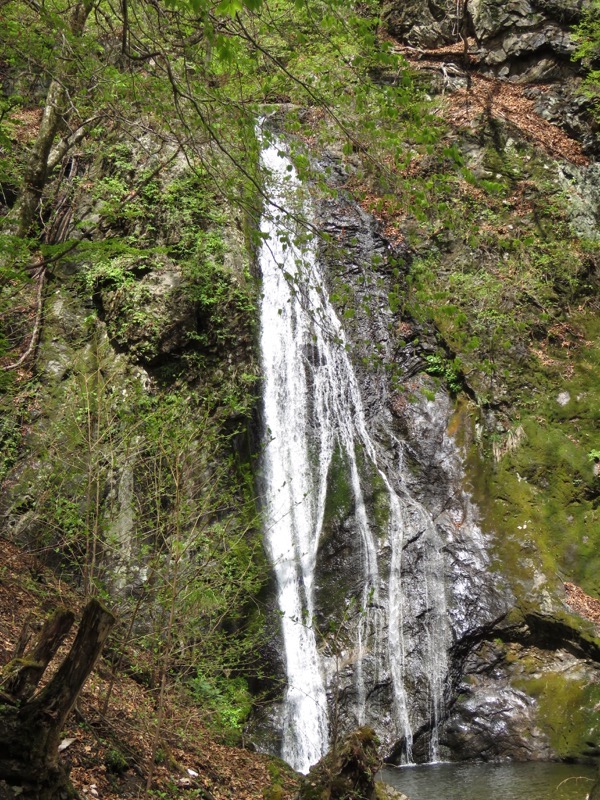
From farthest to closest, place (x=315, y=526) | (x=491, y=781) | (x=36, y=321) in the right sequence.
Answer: (x=315, y=526) < (x=36, y=321) < (x=491, y=781)

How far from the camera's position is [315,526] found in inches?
391

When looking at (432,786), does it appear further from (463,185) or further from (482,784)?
(463,185)

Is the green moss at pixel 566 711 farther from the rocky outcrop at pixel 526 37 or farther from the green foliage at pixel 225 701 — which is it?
the rocky outcrop at pixel 526 37

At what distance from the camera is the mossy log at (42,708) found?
287cm

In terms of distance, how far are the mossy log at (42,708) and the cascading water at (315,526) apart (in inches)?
181

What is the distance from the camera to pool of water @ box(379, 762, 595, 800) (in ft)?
22.6

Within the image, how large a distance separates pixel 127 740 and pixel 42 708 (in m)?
2.34

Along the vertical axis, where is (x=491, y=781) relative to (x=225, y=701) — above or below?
below

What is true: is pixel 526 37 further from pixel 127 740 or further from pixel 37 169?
pixel 127 740

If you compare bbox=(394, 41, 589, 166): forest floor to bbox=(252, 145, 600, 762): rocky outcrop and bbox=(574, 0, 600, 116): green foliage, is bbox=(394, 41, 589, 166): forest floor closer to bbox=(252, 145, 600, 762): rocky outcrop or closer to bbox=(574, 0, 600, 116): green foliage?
bbox=(574, 0, 600, 116): green foliage

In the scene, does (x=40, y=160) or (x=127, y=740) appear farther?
(x=40, y=160)

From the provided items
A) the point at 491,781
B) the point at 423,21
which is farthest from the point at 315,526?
the point at 423,21

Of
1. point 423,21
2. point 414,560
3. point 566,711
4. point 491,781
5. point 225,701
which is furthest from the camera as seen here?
point 423,21

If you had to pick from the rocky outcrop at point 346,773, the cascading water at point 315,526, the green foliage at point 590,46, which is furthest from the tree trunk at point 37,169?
the green foliage at point 590,46
